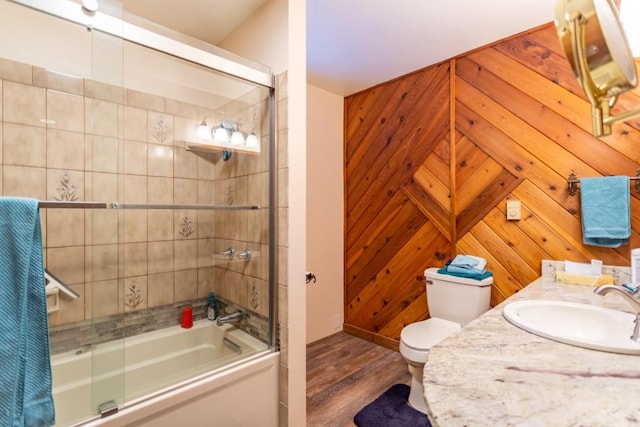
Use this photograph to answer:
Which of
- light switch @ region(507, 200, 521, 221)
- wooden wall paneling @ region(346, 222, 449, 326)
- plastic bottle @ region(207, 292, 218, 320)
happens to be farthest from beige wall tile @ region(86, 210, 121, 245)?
light switch @ region(507, 200, 521, 221)

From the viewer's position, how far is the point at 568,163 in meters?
1.81

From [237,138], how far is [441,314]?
5.86 feet

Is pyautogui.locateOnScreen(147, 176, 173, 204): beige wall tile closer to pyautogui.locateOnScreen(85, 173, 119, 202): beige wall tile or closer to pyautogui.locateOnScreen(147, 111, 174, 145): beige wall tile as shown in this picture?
pyautogui.locateOnScreen(147, 111, 174, 145): beige wall tile

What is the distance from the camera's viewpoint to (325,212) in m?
2.87

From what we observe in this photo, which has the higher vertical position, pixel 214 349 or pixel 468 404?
pixel 468 404

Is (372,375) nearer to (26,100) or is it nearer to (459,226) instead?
(459,226)

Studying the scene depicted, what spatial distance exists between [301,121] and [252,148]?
372 millimetres

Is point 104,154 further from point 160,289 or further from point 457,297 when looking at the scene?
point 457,297

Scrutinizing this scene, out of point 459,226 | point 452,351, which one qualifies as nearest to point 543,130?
point 459,226

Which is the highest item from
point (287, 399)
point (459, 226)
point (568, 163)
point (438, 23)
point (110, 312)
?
A: point (438, 23)

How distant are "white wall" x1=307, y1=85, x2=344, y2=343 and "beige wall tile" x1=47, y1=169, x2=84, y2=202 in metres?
1.62

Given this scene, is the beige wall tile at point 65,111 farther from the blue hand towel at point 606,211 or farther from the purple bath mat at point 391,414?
the blue hand towel at point 606,211

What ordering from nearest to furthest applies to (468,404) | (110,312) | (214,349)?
(468,404), (110,312), (214,349)

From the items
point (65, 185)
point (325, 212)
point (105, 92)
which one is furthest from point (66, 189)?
point (325, 212)
